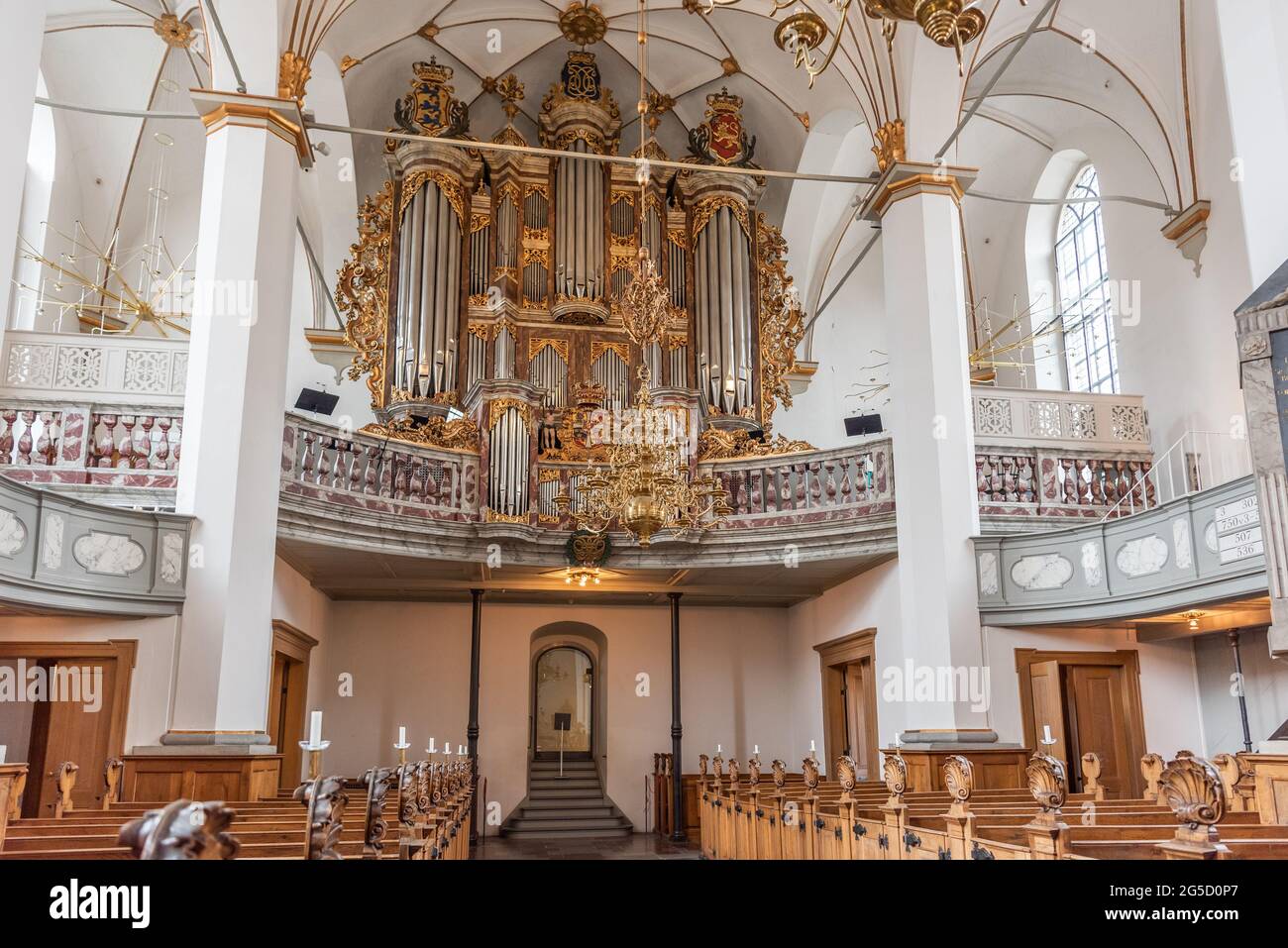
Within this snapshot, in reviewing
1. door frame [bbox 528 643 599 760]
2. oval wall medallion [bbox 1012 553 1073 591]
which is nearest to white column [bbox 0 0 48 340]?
oval wall medallion [bbox 1012 553 1073 591]

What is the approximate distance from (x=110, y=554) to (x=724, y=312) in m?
8.65

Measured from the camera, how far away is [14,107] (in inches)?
246

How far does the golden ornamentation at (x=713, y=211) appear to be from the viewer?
15.1 m

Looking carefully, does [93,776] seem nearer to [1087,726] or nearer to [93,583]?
[93,583]

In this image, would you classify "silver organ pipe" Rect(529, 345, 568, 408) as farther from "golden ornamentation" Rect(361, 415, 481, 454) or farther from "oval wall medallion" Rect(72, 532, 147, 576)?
"oval wall medallion" Rect(72, 532, 147, 576)

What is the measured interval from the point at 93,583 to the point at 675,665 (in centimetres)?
798

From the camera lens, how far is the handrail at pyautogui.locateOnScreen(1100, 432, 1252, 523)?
10.9 metres

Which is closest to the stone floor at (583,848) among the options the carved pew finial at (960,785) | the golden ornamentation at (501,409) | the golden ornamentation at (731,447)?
the golden ornamentation at (731,447)

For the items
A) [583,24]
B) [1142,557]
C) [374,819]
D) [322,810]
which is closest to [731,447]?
[1142,557]

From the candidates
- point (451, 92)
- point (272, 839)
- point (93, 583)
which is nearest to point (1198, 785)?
point (272, 839)

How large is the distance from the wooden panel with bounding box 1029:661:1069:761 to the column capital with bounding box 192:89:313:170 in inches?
355

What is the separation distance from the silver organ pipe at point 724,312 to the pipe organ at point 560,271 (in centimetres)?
2

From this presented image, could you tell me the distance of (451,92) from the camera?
1482 centimetres

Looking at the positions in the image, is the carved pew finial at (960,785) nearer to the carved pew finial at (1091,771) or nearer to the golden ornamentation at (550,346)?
the carved pew finial at (1091,771)
